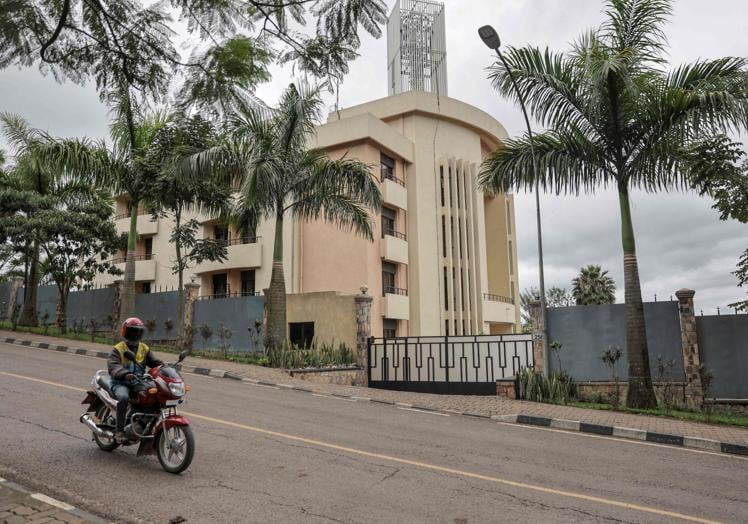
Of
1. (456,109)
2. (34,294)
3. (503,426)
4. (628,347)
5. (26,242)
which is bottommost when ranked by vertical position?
(503,426)

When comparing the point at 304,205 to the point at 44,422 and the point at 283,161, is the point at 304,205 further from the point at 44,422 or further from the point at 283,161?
the point at 44,422

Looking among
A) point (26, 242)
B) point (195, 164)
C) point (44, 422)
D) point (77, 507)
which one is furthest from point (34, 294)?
point (77, 507)

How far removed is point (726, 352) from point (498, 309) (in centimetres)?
2123

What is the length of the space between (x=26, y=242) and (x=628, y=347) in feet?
78.6

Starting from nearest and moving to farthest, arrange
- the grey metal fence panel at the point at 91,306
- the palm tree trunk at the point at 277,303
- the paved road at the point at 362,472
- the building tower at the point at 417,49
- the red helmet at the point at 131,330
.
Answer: the paved road at the point at 362,472 < the red helmet at the point at 131,330 < the palm tree trunk at the point at 277,303 < the grey metal fence panel at the point at 91,306 < the building tower at the point at 417,49

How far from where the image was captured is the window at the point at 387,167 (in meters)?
28.3

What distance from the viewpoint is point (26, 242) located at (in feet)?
79.0

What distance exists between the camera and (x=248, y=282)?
2981 centimetres

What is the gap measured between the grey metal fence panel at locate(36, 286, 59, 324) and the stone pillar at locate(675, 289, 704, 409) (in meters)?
28.0

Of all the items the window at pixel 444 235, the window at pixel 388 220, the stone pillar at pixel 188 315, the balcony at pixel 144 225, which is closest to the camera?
the stone pillar at pixel 188 315

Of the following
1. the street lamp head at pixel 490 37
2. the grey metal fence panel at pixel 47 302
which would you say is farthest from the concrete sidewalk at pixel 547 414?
the grey metal fence panel at pixel 47 302

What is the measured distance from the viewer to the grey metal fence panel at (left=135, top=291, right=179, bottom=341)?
22766 millimetres

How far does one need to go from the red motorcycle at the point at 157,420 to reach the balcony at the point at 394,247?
21.2 metres

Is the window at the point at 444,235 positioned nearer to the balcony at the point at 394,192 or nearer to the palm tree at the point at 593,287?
the balcony at the point at 394,192
